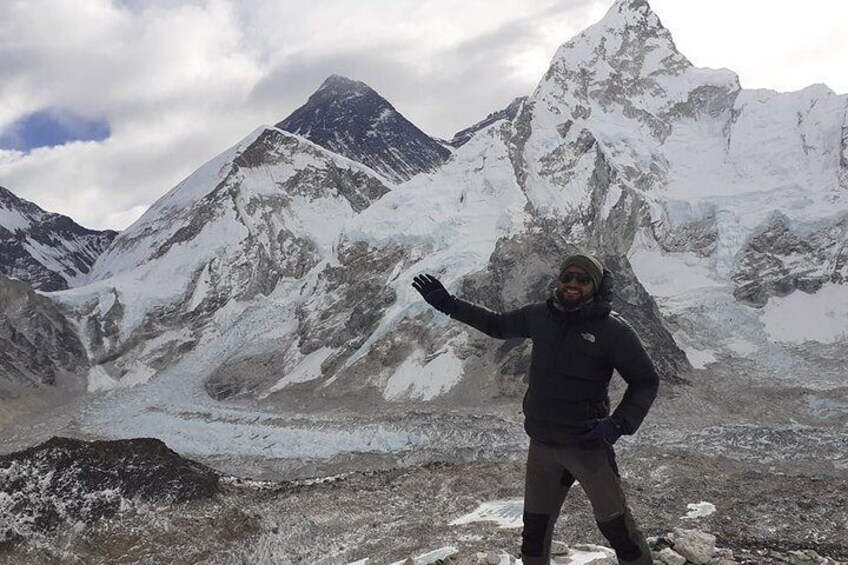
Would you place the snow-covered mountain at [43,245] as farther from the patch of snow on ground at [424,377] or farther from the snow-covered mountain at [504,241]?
the patch of snow on ground at [424,377]

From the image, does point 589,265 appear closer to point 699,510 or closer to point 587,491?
point 587,491

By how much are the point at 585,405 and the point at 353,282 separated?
8054 centimetres

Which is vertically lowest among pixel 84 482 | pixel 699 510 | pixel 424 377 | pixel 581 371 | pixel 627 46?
pixel 699 510

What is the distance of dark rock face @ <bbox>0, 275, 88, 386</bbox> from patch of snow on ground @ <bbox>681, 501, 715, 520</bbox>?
7640cm

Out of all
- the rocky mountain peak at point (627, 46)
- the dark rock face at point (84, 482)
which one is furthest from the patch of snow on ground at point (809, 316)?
the dark rock face at point (84, 482)

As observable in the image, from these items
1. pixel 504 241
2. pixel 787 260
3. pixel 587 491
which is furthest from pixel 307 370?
pixel 587 491

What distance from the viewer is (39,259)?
5561 inches

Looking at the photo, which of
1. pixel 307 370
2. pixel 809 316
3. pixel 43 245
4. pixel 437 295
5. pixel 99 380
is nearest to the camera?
pixel 437 295

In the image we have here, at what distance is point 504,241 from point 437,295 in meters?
72.2

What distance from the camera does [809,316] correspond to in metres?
82.2

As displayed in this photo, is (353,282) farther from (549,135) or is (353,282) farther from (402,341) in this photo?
(549,135)

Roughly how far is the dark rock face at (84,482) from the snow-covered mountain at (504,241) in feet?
124

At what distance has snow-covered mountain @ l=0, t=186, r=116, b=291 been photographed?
443 ft

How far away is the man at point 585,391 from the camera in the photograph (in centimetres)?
537
